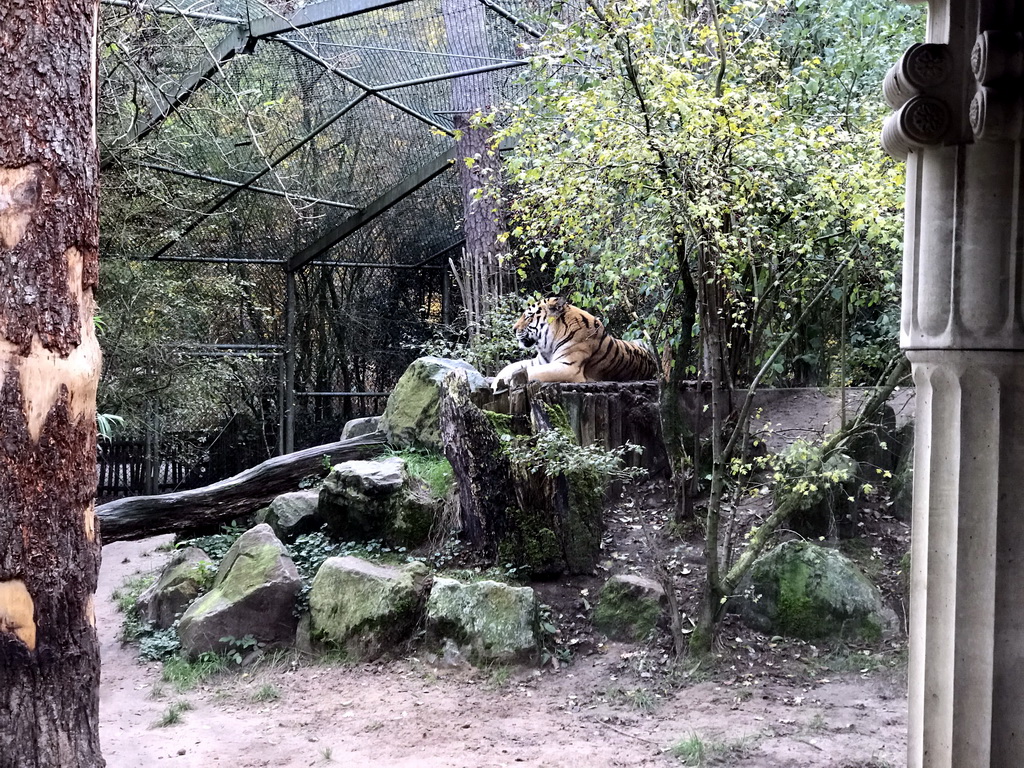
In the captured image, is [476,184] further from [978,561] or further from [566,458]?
[978,561]

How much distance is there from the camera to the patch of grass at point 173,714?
5.20 meters

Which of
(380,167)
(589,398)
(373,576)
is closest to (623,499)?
(589,398)

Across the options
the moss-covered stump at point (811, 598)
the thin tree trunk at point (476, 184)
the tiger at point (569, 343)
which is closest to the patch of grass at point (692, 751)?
the moss-covered stump at point (811, 598)

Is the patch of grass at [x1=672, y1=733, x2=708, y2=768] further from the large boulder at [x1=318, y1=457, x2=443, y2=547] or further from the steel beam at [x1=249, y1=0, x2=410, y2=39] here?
the steel beam at [x1=249, y1=0, x2=410, y2=39]

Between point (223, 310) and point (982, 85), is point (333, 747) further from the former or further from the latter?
point (223, 310)

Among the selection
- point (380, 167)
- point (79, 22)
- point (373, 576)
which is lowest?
point (373, 576)

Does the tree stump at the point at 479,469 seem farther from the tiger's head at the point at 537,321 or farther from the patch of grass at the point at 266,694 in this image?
the tiger's head at the point at 537,321

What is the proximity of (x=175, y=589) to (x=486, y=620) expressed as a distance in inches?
100

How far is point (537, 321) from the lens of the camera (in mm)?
9195

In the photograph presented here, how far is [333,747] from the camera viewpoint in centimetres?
477

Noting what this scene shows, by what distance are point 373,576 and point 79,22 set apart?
4123 millimetres

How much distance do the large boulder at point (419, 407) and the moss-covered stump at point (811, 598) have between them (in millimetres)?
3360

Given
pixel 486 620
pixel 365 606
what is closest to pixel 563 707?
pixel 486 620

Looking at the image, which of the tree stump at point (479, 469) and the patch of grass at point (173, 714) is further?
the tree stump at point (479, 469)
